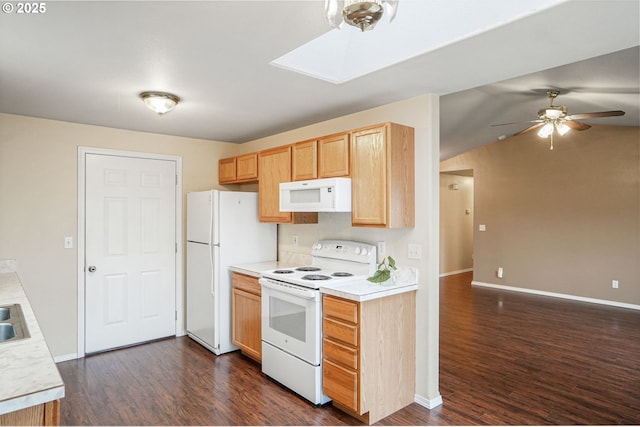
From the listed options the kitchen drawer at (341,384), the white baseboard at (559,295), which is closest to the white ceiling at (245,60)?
the kitchen drawer at (341,384)

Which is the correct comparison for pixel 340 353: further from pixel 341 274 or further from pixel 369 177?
pixel 369 177

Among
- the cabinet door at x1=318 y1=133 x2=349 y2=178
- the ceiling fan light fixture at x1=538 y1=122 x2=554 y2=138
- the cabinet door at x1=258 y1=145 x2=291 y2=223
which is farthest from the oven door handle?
the ceiling fan light fixture at x1=538 y1=122 x2=554 y2=138

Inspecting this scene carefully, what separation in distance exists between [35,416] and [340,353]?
177 centimetres

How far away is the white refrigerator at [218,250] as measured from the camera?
3.83 meters

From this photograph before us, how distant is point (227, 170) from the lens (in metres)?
4.52

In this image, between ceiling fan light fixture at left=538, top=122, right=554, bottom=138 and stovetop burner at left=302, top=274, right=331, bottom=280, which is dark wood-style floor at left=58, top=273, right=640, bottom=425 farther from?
ceiling fan light fixture at left=538, top=122, right=554, bottom=138

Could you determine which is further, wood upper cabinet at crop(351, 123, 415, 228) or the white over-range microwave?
the white over-range microwave

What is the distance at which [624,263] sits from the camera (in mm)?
5742

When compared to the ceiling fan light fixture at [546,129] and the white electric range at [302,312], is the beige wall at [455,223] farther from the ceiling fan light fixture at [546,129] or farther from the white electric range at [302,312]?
the white electric range at [302,312]

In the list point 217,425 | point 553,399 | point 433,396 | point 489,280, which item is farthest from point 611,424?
point 489,280

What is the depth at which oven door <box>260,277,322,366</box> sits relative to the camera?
9.10 ft

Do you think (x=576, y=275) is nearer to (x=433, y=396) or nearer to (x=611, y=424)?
(x=611, y=424)

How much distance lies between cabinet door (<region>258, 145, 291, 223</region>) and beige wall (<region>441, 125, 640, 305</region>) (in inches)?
200

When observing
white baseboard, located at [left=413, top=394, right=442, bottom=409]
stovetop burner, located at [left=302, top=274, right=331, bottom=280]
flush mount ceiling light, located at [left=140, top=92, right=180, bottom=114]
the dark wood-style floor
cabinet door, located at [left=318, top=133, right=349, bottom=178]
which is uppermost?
flush mount ceiling light, located at [left=140, top=92, right=180, bottom=114]
